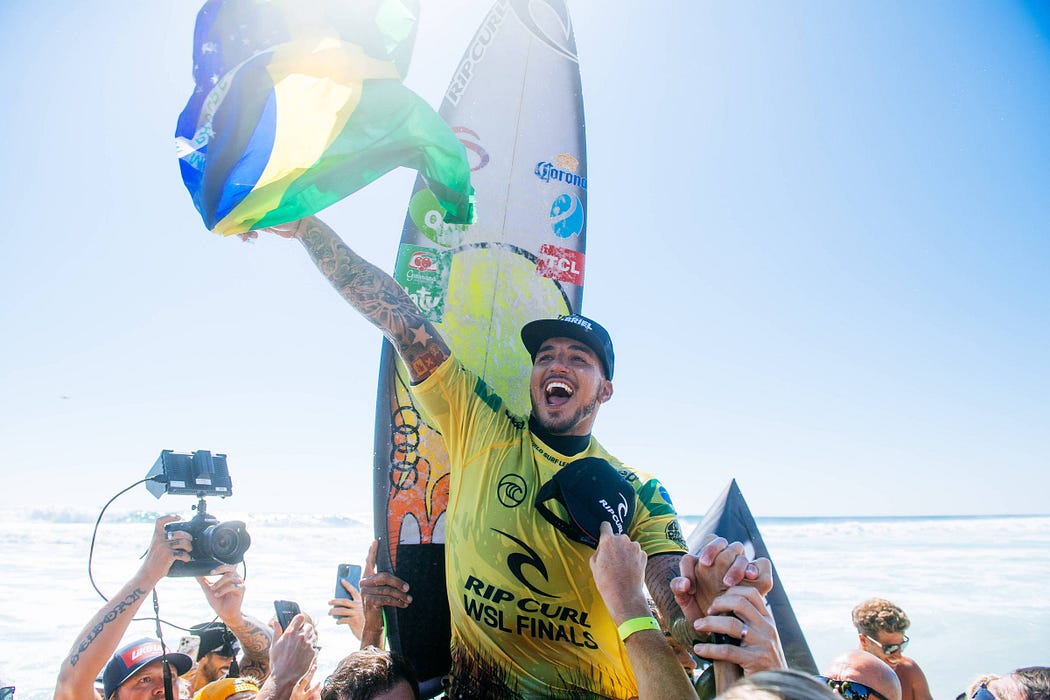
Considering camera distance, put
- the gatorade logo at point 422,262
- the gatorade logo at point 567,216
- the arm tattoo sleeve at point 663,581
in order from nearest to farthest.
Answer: the arm tattoo sleeve at point 663,581 < the gatorade logo at point 422,262 < the gatorade logo at point 567,216

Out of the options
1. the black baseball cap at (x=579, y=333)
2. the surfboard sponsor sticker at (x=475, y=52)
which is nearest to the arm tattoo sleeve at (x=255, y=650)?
the black baseball cap at (x=579, y=333)

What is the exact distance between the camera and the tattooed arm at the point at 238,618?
291 cm

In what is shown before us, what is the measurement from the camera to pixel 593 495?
1.79 metres

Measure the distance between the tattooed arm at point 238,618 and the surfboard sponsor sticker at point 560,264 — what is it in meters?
2.07

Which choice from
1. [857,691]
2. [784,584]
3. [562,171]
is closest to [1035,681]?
[857,691]

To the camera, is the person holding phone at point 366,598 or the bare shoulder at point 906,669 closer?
the person holding phone at point 366,598

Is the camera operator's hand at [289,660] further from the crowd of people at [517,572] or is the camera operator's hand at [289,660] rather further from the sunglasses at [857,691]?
the sunglasses at [857,691]

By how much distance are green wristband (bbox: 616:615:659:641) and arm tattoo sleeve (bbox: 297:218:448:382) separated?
141 cm

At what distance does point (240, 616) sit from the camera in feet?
10.2

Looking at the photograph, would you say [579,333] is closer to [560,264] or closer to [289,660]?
[560,264]

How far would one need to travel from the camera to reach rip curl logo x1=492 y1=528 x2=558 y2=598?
2.24 meters

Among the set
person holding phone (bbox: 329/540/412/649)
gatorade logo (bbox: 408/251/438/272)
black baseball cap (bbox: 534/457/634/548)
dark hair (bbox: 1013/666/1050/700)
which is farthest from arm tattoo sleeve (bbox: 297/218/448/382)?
dark hair (bbox: 1013/666/1050/700)

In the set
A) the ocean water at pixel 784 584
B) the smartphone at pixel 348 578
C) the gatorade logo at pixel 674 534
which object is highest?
the gatorade logo at pixel 674 534

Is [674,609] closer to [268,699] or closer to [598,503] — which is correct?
[598,503]
